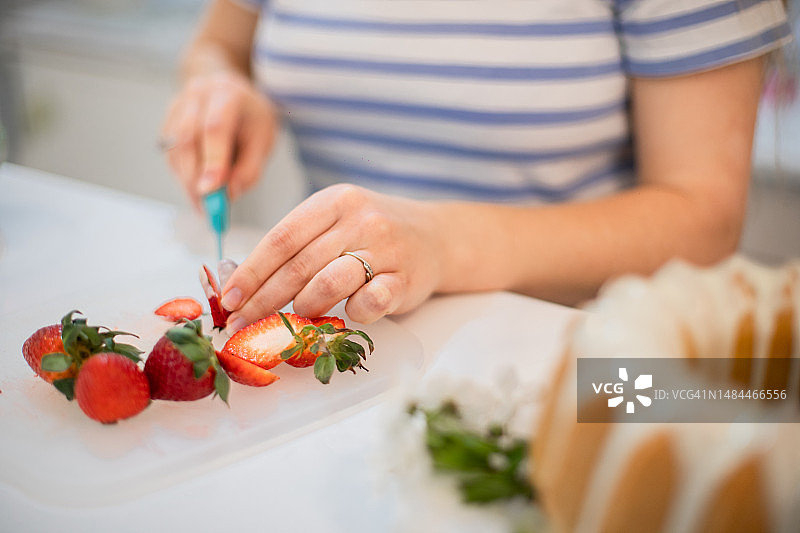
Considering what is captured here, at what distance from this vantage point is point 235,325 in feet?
1.72

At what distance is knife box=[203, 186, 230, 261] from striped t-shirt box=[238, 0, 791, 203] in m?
0.17

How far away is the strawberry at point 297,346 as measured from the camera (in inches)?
18.9

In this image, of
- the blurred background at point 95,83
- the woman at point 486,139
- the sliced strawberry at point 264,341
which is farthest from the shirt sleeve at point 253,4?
the blurred background at point 95,83

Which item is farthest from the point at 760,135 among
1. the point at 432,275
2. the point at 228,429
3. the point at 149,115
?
the point at 149,115

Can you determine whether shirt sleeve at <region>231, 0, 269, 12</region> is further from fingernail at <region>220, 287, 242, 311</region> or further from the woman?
fingernail at <region>220, 287, 242, 311</region>

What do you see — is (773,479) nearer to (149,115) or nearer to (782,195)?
(782,195)

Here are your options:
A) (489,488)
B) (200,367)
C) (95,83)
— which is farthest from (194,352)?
(95,83)

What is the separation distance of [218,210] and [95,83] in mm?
1247

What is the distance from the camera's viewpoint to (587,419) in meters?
0.27

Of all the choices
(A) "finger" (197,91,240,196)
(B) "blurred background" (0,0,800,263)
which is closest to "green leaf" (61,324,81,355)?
(A) "finger" (197,91,240,196)

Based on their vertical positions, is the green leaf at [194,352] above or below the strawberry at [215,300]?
above

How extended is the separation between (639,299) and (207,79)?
727mm

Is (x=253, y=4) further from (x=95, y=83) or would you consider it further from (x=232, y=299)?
(x=95, y=83)

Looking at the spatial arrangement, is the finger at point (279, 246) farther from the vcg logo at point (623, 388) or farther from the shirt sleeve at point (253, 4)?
the shirt sleeve at point (253, 4)
